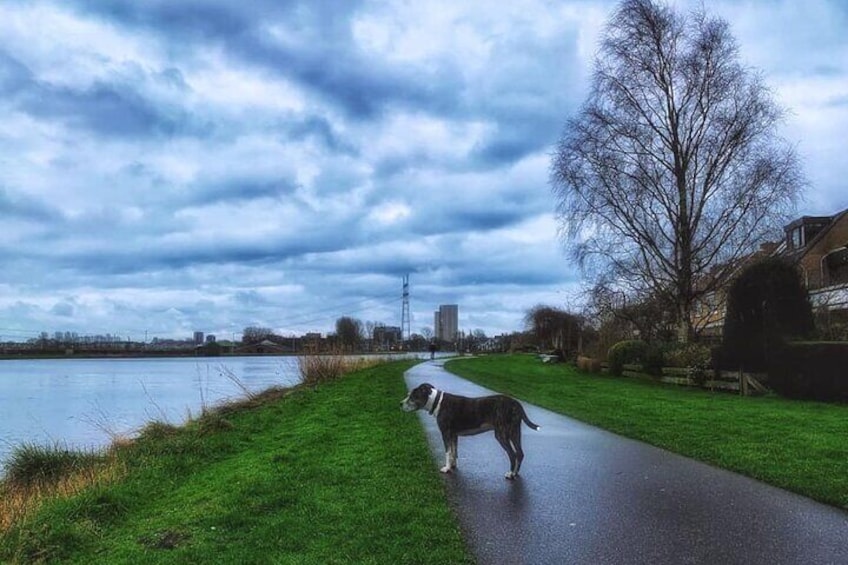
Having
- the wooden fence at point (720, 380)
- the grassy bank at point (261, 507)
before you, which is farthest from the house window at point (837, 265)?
the grassy bank at point (261, 507)

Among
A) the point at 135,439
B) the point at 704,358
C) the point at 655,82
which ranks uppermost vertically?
the point at 655,82

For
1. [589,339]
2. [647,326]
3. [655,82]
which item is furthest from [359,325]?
[655,82]

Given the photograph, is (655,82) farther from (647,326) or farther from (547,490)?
(547,490)

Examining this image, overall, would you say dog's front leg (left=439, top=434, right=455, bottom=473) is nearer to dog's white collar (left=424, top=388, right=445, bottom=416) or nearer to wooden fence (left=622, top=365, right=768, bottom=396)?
dog's white collar (left=424, top=388, right=445, bottom=416)

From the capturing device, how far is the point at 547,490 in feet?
26.9

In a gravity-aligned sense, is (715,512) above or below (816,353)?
below

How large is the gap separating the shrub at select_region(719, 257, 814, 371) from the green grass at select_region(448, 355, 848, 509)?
1.57m

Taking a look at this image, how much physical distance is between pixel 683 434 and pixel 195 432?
31.8 ft

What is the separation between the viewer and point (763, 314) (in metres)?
21.0

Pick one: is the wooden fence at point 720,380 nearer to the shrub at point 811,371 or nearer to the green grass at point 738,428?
the shrub at point 811,371

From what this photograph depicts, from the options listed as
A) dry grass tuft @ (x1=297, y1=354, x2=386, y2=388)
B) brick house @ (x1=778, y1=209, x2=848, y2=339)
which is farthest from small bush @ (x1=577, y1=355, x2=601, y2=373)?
dry grass tuft @ (x1=297, y1=354, x2=386, y2=388)

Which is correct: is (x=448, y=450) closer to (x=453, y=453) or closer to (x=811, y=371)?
(x=453, y=453)

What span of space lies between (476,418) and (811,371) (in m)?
13.4

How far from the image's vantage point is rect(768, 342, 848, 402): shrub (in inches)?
703
